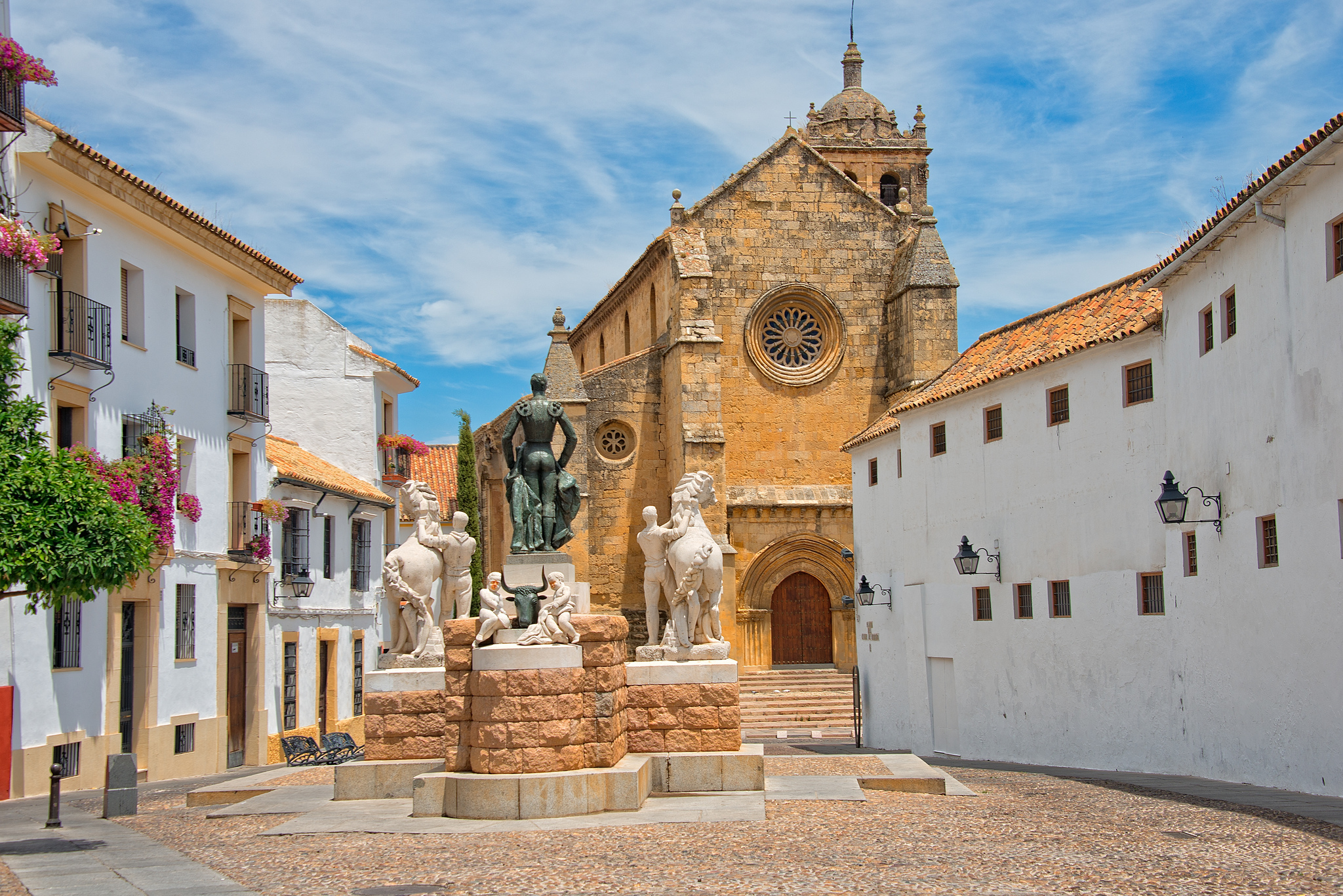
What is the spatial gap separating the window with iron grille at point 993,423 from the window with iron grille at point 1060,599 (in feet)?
9.15

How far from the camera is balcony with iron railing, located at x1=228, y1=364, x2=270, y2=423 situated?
72.2 ft

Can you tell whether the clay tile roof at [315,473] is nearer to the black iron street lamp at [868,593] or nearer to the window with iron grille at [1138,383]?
the black iron street lamp at [868,593]

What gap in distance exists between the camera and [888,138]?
44.8 metres

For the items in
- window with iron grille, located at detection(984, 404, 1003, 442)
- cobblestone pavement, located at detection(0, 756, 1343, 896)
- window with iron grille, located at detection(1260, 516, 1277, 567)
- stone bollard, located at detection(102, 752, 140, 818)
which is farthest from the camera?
window with iron grille, located at detection(984, 404, 1003, 442)

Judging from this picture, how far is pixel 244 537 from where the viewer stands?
21.9m

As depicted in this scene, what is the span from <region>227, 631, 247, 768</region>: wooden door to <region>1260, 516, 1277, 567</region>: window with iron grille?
621 inches

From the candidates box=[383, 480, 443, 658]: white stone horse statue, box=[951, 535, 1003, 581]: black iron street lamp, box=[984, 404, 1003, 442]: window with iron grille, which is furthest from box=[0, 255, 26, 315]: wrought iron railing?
box=[984, 404, 1003, 442]: window with iron grille

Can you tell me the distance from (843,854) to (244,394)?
1587 cm

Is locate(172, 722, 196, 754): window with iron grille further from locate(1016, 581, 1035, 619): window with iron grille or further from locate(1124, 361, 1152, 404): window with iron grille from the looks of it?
locate(1124, 361, 1152, 404): window with iron grille

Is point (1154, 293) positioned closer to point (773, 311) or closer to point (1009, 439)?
point (1009, 439)

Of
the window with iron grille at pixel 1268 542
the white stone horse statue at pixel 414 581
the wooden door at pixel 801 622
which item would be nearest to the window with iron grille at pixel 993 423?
the window with iron grille at pixel 1268 542

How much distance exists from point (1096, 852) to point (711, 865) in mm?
2747

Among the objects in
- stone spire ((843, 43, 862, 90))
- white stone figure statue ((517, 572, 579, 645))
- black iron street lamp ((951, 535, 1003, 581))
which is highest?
stone spire ((843, 43, 862, 90))

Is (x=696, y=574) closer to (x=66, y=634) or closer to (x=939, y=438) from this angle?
(x=66, y=634)
